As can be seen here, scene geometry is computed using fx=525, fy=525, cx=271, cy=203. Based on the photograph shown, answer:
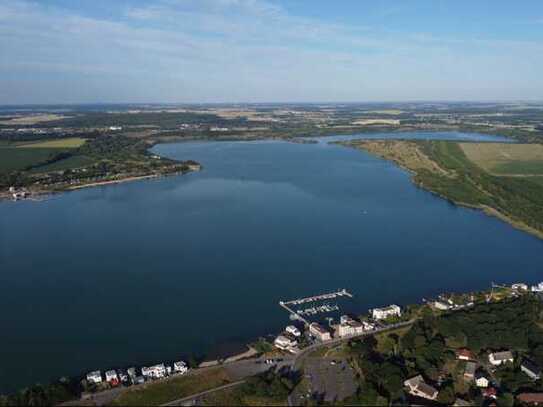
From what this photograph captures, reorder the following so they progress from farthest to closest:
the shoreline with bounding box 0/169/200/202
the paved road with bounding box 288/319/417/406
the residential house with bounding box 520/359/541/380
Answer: the shoreline with bounding box 0/169/200/202 → the paved road with bounding box 288/319/417/406 → the residential house with bounding box 520/359/541/380

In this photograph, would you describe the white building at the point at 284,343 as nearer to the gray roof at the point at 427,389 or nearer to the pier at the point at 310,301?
the pier at the point at 310,301

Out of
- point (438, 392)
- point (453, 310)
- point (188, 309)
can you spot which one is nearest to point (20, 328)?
point (188, 309)

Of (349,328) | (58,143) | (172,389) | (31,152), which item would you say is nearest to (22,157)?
(31,152)

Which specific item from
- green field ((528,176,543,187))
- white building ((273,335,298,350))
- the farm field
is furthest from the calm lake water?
the farm field

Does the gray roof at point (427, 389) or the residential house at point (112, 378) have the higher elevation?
the residential house at point (112, 378)

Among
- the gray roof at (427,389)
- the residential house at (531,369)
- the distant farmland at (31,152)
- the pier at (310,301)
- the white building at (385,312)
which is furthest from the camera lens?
the distant farmland at (31,152)

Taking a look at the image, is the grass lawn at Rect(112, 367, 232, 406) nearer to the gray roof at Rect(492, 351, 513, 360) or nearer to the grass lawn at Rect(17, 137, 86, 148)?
the gray roof at Rect(492, 351, 513, 360)

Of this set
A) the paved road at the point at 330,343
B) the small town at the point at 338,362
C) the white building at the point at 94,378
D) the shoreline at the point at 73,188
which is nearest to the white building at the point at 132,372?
the small town at the point at 338,362
